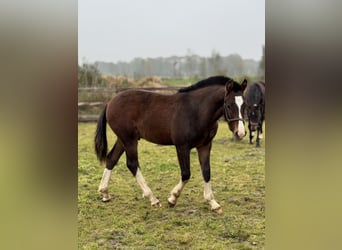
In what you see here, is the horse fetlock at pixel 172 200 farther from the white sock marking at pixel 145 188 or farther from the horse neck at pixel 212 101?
the horse neck at pixel 212 101

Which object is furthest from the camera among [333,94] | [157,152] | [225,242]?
[157,152]

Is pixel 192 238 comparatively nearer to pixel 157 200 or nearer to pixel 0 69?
pixel 157 200

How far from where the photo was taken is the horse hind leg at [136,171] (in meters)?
1.46

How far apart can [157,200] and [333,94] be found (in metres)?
0.76

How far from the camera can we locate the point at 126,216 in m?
1.43

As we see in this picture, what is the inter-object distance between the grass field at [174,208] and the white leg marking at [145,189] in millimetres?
20

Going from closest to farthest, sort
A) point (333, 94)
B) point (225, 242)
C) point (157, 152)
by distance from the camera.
A: point (333, 94)
point (225, 242)
point (157, 152)

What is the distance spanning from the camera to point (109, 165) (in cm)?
148

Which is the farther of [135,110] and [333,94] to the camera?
[135,110]

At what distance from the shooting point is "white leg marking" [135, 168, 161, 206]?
1.46 metres

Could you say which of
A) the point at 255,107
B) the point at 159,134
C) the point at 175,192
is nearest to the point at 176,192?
the point at 175,192

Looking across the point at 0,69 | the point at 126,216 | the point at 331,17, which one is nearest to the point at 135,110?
the point at 126,216

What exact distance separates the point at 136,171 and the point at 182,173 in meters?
0.19

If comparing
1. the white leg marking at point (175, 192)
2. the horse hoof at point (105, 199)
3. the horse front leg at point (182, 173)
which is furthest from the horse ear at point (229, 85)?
the horse hoof at point (105, 199)
